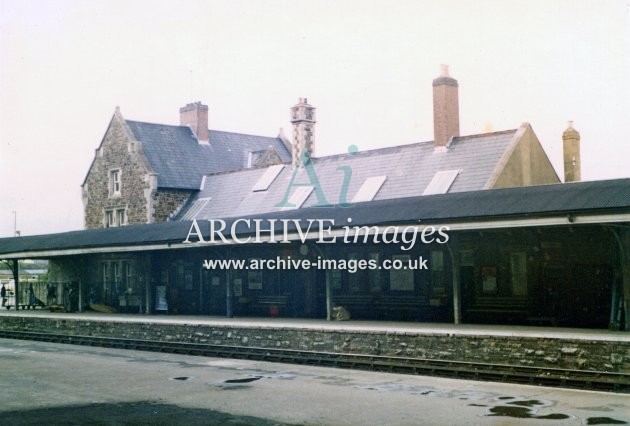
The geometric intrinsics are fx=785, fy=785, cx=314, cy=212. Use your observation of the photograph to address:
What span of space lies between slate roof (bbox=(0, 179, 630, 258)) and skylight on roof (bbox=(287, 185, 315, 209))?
4.28 metres

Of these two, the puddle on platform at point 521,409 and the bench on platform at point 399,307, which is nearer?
the puddle on platform at point 521,409

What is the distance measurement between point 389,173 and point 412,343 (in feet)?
38.5

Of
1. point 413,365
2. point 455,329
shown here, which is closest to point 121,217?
point 455,329

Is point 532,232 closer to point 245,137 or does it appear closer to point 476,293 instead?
point 476,293

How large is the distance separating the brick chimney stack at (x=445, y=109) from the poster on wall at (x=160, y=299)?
1099cm

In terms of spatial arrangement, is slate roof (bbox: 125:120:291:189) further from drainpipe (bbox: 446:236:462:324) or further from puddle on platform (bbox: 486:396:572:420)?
puddle on platform (bbox: 486:396:572:420)

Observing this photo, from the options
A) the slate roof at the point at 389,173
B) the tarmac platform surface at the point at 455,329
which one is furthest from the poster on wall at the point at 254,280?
the slate roof at the point at 389,173

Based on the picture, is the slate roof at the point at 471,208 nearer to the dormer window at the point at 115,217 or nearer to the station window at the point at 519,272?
the station window at the point at 519,272

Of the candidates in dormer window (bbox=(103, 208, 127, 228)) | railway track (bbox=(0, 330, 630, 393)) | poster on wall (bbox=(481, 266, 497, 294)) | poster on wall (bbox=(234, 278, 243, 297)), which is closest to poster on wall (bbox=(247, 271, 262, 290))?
poster on wall (bbox=(234, 278, 243, 297))

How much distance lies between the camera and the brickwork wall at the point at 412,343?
13630 millimetres

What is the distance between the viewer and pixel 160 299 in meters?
28.4

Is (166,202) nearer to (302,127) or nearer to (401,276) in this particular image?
(302,127)

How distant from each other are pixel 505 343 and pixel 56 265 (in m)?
25.3

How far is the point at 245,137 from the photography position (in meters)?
41.0
